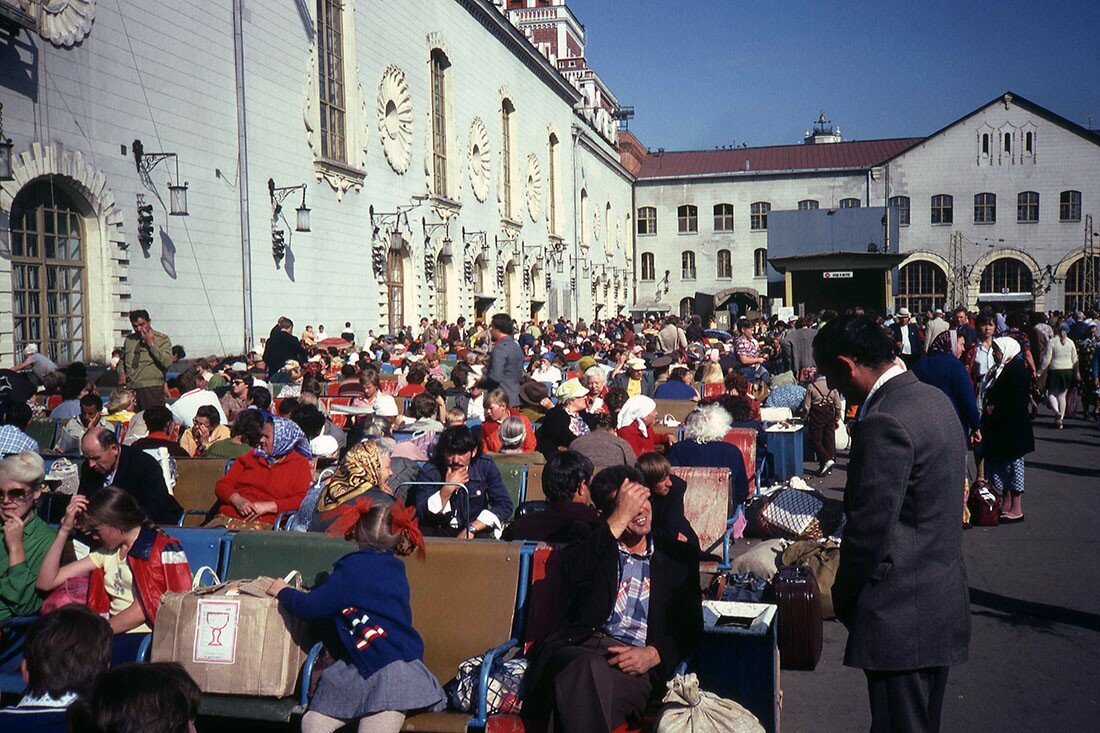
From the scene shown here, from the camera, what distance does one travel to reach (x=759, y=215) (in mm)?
64312

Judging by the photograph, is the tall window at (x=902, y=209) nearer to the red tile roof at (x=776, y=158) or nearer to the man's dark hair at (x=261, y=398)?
the red tile roof at (x=776, y=158)

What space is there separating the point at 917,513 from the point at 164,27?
18.2 meters

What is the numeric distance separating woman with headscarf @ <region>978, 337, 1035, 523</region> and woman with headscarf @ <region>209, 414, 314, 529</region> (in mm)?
6293

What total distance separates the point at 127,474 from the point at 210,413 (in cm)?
301

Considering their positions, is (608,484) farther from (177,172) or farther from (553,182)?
(553,182)

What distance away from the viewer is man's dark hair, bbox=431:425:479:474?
21.3ft

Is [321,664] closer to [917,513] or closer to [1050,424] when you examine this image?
[917,513]

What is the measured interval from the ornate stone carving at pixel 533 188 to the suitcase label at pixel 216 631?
129 feet

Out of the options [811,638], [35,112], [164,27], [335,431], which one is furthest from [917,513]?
[164,27]

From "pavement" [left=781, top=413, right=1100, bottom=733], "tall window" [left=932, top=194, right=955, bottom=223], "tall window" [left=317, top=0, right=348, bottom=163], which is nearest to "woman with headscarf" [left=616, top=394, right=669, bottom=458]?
"pavement" [left=781, top=413, right=1100, bottom=733]

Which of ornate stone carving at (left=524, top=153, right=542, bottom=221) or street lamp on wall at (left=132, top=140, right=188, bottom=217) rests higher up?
ornate stone carving at (left=524, top=153, right=542, bottom=221)

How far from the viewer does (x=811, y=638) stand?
206 inches

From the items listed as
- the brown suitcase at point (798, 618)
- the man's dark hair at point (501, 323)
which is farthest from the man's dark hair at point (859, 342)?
the man's dark hair at point (501, 323)

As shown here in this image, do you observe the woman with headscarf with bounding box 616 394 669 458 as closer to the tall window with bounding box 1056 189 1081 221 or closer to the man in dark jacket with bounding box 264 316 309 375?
the man in dark jacket with bounding box 264 316 309 375
